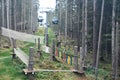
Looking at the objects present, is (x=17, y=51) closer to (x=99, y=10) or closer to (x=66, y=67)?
(x=66, y=67)

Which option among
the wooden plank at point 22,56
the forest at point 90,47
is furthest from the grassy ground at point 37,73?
the wooden plank at point 22,56

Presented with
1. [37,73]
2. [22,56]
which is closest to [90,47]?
[22,56]

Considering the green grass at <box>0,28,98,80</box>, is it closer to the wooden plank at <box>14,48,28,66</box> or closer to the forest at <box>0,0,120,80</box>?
the forest at <box>0,0,120,80</box>

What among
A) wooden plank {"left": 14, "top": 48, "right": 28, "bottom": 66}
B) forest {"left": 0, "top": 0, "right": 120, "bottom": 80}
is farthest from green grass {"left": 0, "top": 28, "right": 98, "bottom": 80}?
Result: wooden plank {"left": 14, "top": 48, "right": 28, "bottom": 66}

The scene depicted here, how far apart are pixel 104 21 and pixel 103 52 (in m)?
3.47

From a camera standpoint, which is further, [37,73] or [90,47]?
[90,47]

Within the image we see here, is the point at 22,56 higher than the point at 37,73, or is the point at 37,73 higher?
the point at 22,56

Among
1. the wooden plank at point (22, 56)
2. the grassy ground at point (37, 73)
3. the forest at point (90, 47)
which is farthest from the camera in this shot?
the forest at point (90, 47)

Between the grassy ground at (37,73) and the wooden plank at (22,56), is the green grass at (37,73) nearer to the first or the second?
the grassy ground at (37,73)

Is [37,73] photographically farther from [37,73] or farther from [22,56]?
[22,56]

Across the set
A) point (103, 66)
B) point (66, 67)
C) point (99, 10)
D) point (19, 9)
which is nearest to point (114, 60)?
point (66, 67)

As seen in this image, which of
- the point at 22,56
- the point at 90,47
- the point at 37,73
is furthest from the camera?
the point at 90,47

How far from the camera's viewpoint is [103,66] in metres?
22.6

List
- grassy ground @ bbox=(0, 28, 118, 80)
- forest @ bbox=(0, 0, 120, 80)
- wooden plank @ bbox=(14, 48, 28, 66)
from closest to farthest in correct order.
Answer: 1. grassy ground @ bbox=(0, 28, 118, 80)
2. wooden plank @ bbox=(14, 48, 28, 66)
3. forest @ bbox=(0, 0, 120, 80)
